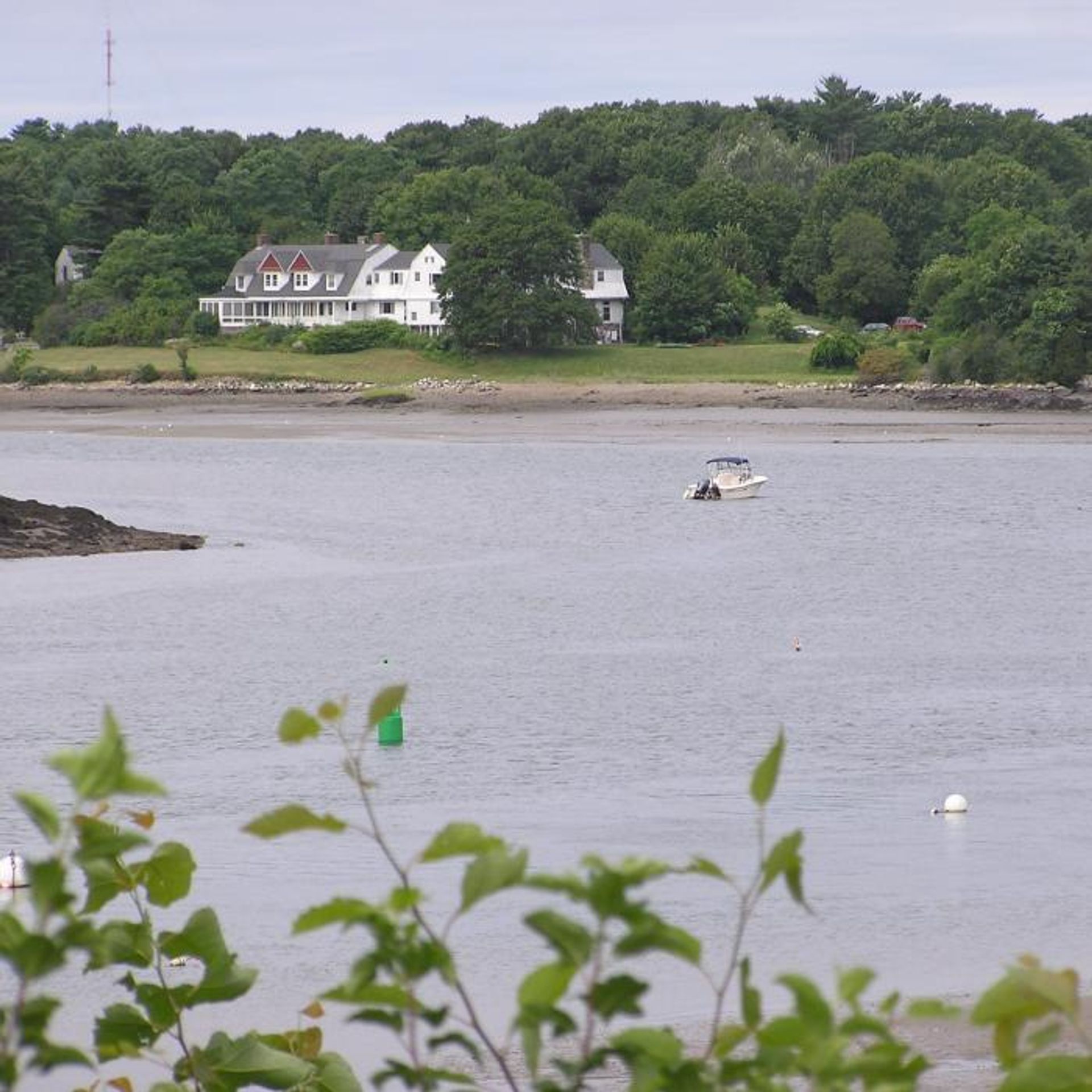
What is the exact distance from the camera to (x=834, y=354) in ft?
325

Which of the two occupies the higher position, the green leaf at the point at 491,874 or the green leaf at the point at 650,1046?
the green leaf at the point at 491,874

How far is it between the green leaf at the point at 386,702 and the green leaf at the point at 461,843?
35 centimetres

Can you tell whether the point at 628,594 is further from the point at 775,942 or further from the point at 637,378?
the point at 637,378

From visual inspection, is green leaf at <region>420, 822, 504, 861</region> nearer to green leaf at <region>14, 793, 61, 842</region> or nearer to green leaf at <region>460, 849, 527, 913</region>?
green leaf at <region>460, 849, 527, 913</region>

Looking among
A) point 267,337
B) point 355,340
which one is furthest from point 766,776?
point 267,337

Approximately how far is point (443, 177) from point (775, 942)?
380 feet

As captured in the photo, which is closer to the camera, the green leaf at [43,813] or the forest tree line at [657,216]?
the green leaf at [43,813]

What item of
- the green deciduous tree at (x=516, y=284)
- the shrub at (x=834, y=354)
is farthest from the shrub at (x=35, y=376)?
the shrub at (x=834, y=354)

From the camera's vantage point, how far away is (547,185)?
128 m

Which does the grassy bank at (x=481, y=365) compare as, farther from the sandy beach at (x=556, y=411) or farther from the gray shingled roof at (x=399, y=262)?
the gray shingled roof at (x=399, y=262)

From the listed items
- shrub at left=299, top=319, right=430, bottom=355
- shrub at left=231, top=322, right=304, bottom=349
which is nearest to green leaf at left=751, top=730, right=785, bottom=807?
shrub at left=299, top=319, right=430, bottom=355

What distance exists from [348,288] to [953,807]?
99.2 m

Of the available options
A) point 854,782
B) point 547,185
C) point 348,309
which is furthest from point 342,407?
point 854,782

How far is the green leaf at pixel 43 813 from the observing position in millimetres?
2770
